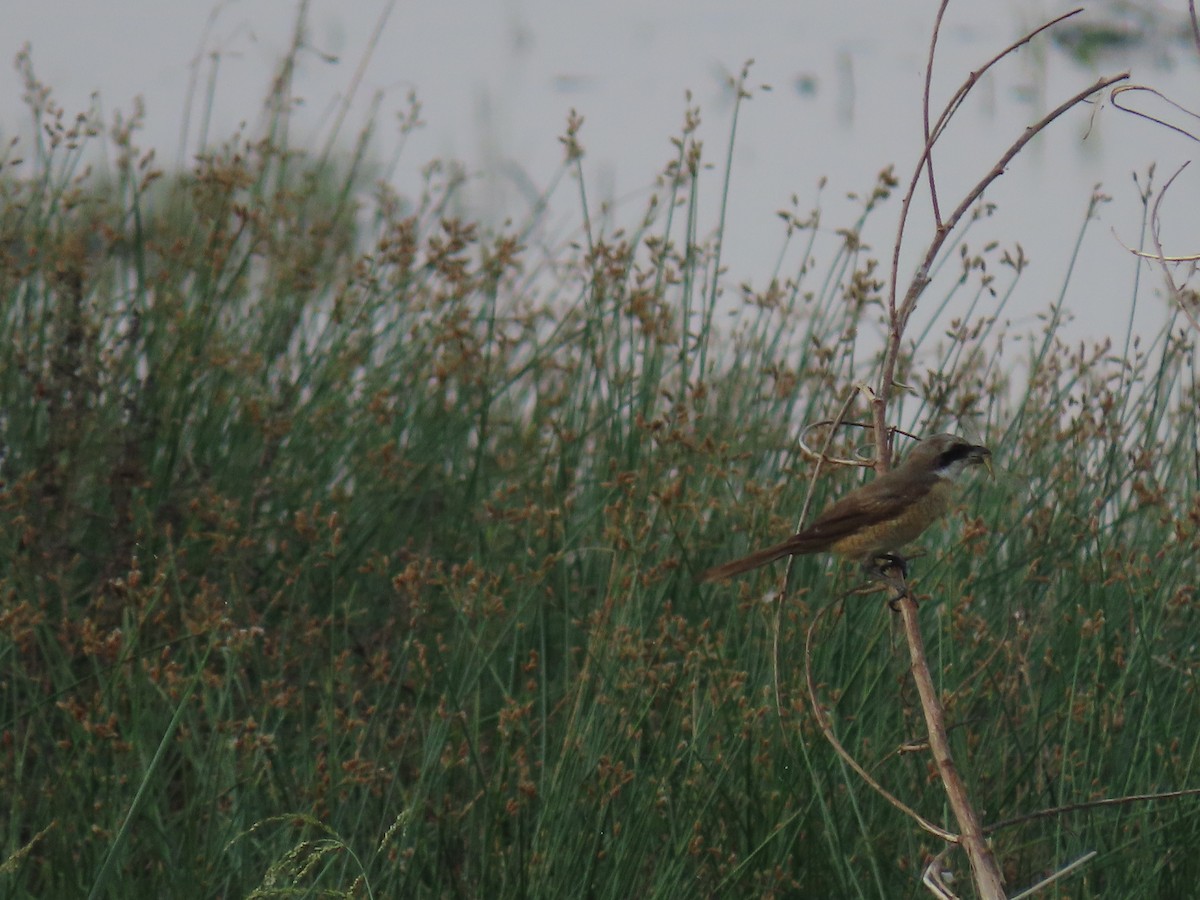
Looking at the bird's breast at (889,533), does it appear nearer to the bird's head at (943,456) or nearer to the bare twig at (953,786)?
the bird's head at (943,456)

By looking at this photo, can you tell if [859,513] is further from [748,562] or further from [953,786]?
[953,786]

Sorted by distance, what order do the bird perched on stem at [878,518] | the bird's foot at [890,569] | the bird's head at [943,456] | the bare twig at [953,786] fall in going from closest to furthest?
1. the bare twig at [953,786]
2. the bird's foot at [890,569]
3. the bird perched on stem at [878,518]
4. the bird's head at [943,456]

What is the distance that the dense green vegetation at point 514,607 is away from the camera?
2395 millimetres

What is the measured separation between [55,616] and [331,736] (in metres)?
1.06

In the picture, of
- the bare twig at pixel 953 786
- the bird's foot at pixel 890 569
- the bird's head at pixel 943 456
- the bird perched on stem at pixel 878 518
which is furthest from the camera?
the bird's head at pixel 943 456

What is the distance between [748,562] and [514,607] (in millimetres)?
1146

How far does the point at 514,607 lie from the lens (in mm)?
3148

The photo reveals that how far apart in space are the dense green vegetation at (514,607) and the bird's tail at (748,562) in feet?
0.43

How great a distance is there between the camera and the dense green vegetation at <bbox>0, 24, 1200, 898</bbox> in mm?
2395

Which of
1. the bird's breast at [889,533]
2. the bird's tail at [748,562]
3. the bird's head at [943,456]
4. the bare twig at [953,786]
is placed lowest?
the bare twig at [953,786]

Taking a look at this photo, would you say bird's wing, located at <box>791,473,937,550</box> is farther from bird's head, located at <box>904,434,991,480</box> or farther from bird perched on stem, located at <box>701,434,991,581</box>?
bird's head, located at <box>904,434,991,480</box>

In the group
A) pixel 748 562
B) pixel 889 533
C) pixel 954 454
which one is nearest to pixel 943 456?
pixel 954 454

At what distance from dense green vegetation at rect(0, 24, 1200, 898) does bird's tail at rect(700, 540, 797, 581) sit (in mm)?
131

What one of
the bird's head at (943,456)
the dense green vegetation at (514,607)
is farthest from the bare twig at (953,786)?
the bird's head at (943,456)
